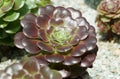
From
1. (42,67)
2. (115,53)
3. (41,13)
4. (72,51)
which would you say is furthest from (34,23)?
(115,53)

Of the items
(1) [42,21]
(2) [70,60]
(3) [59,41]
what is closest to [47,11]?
(1) [42,21]

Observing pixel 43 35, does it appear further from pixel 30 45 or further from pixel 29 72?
pixel 29 72

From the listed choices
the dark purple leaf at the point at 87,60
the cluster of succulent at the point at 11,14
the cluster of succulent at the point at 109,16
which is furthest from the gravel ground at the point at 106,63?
the dark purple leaf at the point at 87,60

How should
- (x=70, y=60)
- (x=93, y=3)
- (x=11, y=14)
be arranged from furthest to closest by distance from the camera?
(x=93, y=3), (x=11, y=14), (x=70, y=60)

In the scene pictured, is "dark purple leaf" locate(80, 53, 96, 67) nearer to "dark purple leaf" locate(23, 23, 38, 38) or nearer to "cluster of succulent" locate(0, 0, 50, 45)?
"dark purple leaf" locate(23, 23, 38, 38)

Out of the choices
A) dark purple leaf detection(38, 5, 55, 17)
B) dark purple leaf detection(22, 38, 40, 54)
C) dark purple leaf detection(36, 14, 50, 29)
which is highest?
dark purple leaf detection(38, 5, 55, 17)

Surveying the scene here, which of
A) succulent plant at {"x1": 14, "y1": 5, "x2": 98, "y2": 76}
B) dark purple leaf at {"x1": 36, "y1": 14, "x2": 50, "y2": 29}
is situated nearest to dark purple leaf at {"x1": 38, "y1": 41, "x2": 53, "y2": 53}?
succulent plant at {"x1": 14, "y1": 5, "x2": 98, "y2": 76}

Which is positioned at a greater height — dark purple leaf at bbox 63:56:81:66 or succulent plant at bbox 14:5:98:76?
succulent plant at bbox 14:5:98:76
